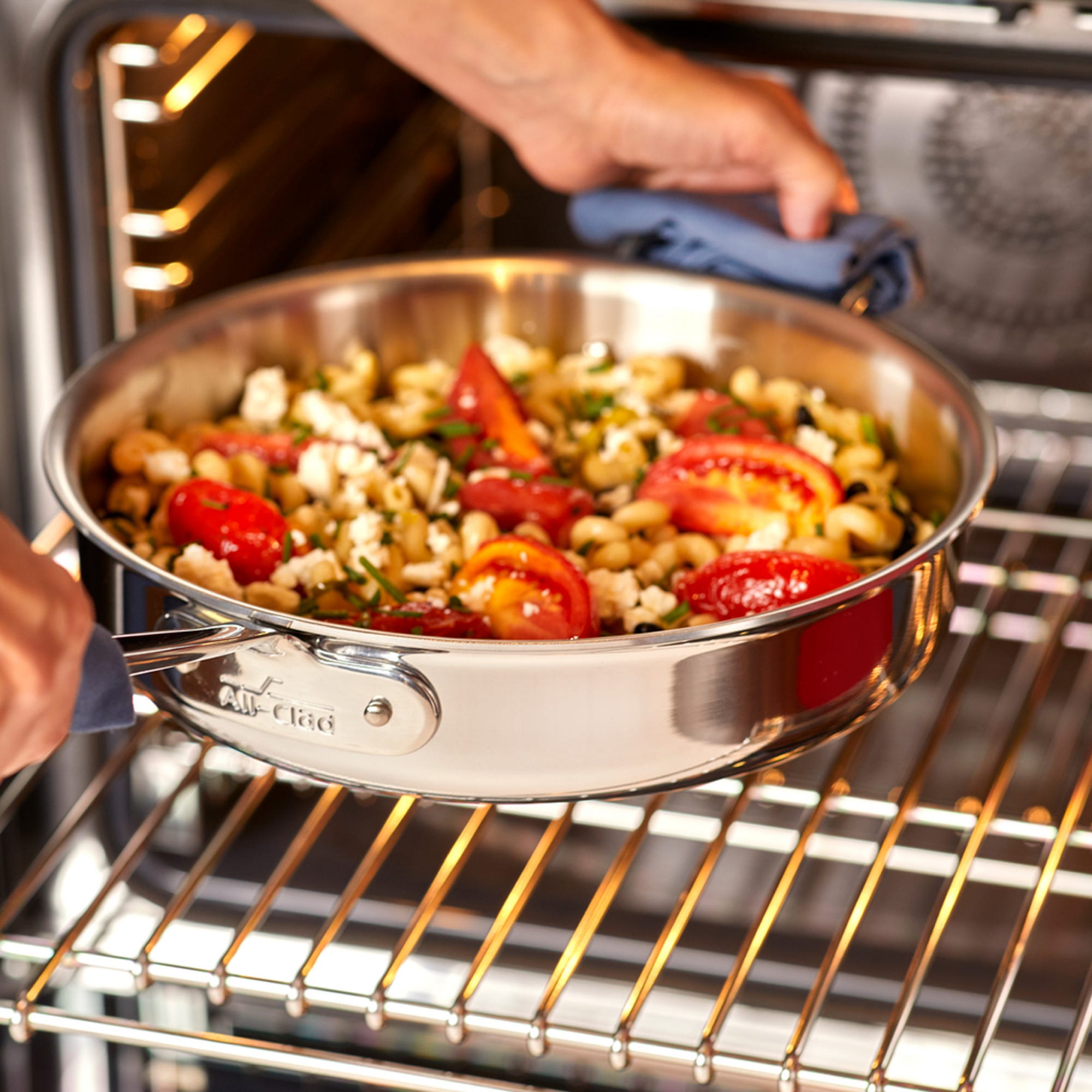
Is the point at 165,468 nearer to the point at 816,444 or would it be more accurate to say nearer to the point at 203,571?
the point at 203,571

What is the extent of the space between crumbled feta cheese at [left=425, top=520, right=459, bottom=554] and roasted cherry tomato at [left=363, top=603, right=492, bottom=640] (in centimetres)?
8

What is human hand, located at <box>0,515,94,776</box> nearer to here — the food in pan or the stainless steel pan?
the stainless steel pan

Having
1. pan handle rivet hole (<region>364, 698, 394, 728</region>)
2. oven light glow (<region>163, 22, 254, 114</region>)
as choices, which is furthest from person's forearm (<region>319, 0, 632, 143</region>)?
pan handle rivet hole (<region>364, 698, 394, 728</region>)

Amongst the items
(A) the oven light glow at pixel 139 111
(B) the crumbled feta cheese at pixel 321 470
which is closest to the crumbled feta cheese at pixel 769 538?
(B) the crumbled feta cheese at pixel 321 470

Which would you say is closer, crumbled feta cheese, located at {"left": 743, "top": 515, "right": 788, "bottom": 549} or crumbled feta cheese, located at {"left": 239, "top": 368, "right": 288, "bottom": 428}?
crumbled feta cheese, located at {"left": 743, "top": 515, "right": 788, "bottom": 549}

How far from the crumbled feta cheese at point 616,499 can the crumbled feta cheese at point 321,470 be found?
14 cm

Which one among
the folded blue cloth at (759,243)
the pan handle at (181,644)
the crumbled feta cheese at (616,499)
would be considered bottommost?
the crumbled feta cheese at (616,499)

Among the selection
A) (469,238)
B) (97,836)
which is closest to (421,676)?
(97,836)

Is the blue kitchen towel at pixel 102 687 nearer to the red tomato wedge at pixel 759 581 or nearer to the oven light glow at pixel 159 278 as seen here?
the red tomato wedge at pixel 759 581

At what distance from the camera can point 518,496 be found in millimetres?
751

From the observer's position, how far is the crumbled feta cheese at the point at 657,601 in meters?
0.68

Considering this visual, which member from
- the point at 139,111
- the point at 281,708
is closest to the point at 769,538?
the point at 281,708

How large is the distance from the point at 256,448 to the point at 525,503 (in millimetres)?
161

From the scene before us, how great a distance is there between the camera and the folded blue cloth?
0.85 meters
